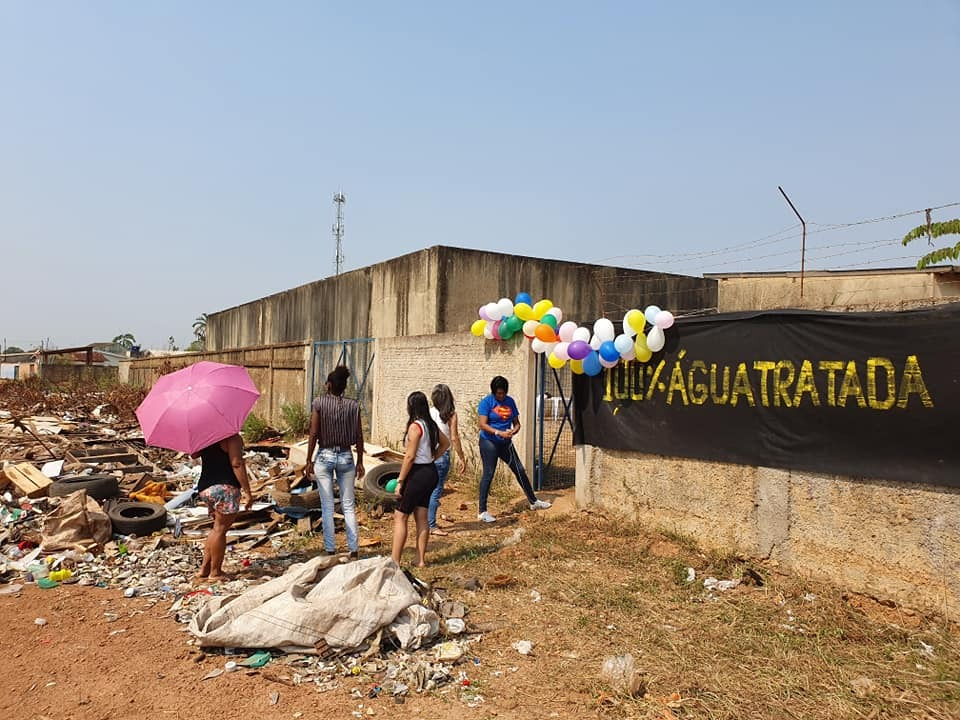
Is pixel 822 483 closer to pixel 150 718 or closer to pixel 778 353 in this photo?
pixel 778 353

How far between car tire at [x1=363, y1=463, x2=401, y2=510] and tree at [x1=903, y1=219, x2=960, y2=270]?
1067 cm

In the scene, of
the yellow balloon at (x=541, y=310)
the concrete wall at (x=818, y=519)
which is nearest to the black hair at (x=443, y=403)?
the concrete wall at (x=818, y=519)

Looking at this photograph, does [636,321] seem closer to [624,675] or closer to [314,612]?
[624,675]

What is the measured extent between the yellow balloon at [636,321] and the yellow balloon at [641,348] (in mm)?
69

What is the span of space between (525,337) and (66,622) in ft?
20.2

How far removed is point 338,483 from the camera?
20.9 feet

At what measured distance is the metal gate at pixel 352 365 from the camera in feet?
45.3

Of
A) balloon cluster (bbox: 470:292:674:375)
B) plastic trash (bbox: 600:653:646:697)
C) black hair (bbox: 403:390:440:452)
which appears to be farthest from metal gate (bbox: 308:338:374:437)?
plastic trash (bbox: 600:653:646:697)

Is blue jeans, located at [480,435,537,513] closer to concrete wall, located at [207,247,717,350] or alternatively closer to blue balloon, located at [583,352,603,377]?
blue balloon, located at [583,352,603,377]

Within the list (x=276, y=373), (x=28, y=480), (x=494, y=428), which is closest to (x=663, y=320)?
(x=494, y=428)

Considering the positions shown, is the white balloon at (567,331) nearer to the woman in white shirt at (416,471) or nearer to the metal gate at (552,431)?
the metal gate at (552,431)

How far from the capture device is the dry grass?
3732 mm

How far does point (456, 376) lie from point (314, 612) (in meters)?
6.63

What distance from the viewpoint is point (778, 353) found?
5.88 m
